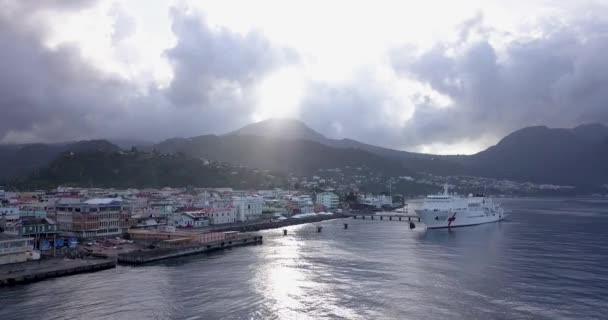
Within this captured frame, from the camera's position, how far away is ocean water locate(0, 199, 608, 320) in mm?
18547

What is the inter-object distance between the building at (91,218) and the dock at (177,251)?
25.6 feet

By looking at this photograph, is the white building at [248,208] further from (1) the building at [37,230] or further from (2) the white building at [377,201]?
(2) the white building at [377,201]

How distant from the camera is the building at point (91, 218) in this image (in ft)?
119

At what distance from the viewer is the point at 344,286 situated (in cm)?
2241

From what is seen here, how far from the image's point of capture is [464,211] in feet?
178

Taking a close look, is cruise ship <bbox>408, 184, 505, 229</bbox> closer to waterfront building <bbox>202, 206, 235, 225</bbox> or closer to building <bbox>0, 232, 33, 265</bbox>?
waterfront building <bbox>202, 206, 235, 225</bbox>

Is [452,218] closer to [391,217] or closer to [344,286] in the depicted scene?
[391,217]

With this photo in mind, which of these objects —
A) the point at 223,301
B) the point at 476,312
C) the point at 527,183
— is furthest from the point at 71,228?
the point at 527,183

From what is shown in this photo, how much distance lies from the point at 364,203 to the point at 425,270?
55.4 metres

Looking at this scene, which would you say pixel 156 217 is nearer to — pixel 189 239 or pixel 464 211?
pixel 189 239

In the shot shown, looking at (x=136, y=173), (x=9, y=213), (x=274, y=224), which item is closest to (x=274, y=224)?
(x=274, y=224)

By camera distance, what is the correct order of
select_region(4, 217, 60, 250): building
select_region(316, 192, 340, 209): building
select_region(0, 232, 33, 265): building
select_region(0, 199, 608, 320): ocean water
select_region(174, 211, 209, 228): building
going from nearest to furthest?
Answer: select_region(0, 199, 608, 320): ocean water < select_region(0, 232, 33, 265): building < select_region(4, 217, 60, 250): building < select_region(174, 211, 209, 228): building < select_region(316, 192, 340, 209): building

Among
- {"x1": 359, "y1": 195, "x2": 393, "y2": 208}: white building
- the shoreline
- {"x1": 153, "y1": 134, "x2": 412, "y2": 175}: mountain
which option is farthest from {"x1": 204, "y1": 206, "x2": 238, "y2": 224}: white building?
{"x1": 153, "y1": 134, "x2": 412, "y2": 175}: mountain

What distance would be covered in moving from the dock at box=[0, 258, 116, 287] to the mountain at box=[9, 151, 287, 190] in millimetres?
Result: 50217
